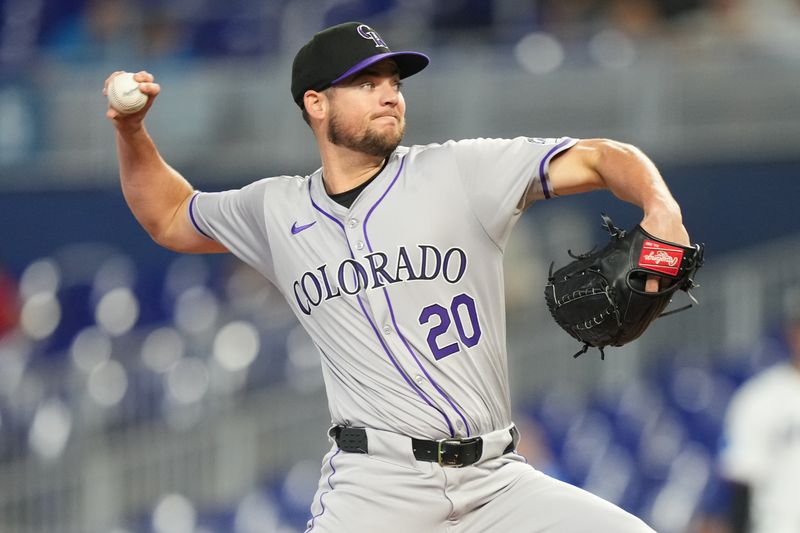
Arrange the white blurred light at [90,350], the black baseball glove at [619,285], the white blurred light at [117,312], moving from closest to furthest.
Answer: the black baseball glove at [619,285]
the white blurred light at [90,350]
the white blurred light at [117,312]

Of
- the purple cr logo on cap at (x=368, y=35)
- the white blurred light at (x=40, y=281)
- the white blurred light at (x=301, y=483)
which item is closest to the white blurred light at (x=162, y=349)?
the white blurred light at (x=301, y=483)

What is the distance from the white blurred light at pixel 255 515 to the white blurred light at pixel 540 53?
16.3 ft

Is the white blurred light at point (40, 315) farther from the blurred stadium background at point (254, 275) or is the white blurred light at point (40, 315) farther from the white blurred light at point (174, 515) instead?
the white blurred light at point (174, 515)

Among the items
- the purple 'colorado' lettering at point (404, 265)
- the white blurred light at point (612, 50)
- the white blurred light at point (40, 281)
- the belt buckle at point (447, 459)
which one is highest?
the white blurred light at point (612, 50)

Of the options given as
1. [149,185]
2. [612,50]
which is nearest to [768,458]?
[149,185]

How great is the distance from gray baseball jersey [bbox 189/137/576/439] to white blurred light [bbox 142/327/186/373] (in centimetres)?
453

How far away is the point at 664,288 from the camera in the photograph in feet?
11.9

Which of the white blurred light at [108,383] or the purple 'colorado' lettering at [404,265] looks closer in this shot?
the purple 'colorado' lettering at [404,265]

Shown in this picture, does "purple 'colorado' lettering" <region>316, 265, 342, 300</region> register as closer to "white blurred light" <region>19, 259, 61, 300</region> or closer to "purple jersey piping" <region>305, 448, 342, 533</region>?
"purple jersey piping" <region>305, 448, 342, 533</region>

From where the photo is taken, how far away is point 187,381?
8.41 meters

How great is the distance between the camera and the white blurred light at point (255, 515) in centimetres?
782

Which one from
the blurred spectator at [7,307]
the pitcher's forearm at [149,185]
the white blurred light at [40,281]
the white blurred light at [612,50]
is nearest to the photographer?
the pitcher's forearm at [149,185]

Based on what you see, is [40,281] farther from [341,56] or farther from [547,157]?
[547,157]

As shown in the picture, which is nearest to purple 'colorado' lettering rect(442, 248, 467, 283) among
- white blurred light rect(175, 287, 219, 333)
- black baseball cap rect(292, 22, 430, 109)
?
black baseball cap rect(292, 22, 430, 109)
